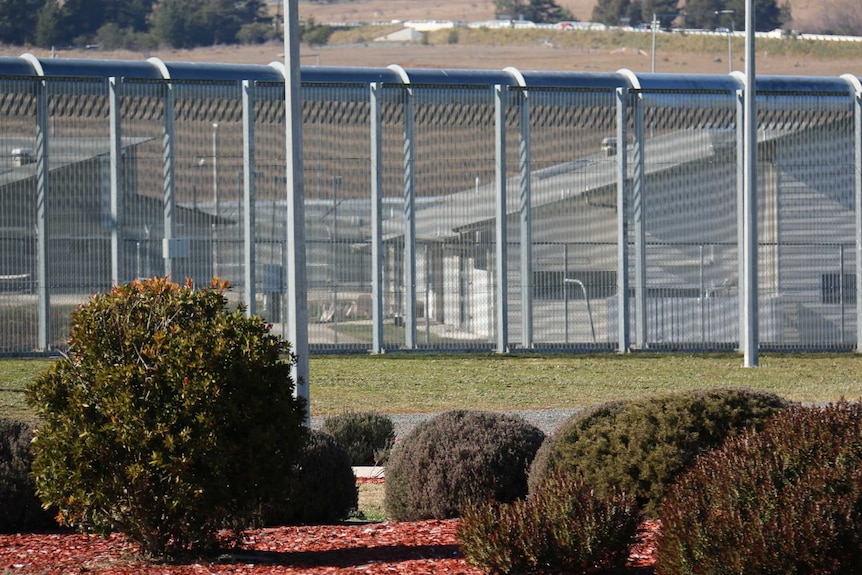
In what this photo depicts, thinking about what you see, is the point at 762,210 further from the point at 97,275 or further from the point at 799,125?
the point at 97,275

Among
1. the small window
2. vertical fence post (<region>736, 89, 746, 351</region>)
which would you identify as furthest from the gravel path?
the small window

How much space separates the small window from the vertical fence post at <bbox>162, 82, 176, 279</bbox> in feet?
46.4

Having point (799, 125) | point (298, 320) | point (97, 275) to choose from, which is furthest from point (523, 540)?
point (799, 125)

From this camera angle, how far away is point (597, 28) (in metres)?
127

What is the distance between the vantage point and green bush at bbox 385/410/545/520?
9156mm

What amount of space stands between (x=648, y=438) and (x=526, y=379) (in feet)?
47.5

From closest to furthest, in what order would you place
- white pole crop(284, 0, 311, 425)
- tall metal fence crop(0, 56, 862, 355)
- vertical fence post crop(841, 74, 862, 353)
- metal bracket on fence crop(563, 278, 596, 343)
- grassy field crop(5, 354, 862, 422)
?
white pole crop(284, 0, 311, 425) → grassy field crop(5, 354, 862, 422) → tall metal fence crop(0, 56, 862, 355) → metal bracket on fence crop(563, 278, 596, 343) → vertical fence post crop(841, 74, 862, 353)

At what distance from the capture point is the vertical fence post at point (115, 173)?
86.0ft

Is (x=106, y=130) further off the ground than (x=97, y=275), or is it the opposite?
(x=106, y=130)

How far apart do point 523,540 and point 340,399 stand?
41.4 ft

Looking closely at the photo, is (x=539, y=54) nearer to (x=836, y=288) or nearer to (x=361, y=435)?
(x=836, y=288)

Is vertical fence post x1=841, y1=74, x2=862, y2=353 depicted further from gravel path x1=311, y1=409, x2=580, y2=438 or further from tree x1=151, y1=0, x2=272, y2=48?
tree x1=151, y1=0, x2=272, y2=48

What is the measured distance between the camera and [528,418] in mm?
17109

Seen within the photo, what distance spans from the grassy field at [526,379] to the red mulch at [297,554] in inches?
341
